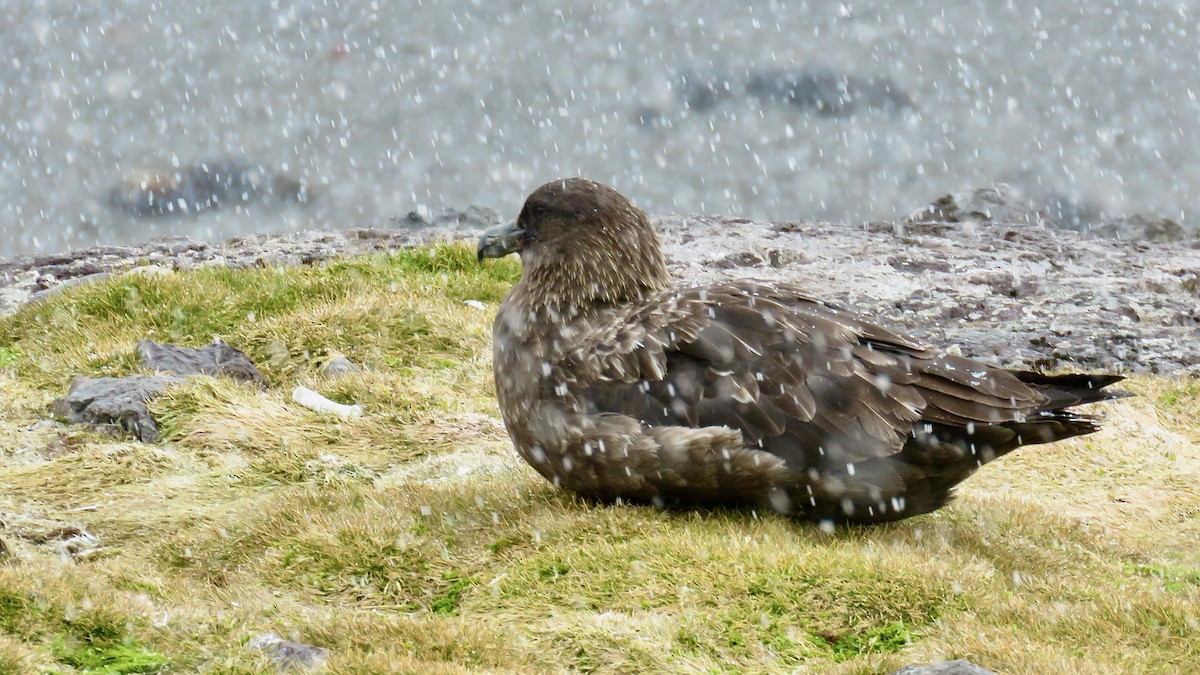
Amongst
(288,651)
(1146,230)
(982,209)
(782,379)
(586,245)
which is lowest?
(1146,230)

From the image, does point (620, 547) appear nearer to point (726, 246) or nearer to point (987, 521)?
point (987, 521)

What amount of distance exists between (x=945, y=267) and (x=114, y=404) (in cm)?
775

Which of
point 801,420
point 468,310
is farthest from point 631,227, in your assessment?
point 468,310

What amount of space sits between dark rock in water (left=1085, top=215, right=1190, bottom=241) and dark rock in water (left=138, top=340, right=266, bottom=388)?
30.7ft

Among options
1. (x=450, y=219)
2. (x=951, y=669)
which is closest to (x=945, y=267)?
(x=450, y=219)

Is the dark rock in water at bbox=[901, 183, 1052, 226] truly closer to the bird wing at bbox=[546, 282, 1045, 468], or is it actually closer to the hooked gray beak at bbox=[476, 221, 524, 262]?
the hooked gray beak at bbox=[476, 221, 524, 262]

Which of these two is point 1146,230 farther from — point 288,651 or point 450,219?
point 288,651

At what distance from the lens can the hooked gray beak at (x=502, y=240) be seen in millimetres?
6887

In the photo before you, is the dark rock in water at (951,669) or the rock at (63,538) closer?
the dark rock in water at (951,669)

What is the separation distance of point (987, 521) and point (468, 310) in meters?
5.10

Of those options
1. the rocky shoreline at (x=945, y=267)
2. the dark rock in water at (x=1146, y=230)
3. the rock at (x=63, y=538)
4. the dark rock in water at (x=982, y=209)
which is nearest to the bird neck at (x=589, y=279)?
the rock at (x=63, y=538)

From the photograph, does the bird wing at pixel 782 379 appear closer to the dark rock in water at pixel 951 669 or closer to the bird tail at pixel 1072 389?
the bird tail at pixel 1072 389

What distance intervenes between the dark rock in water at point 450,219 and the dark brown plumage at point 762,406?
8237 millimetres

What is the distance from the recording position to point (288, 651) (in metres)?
4.61
